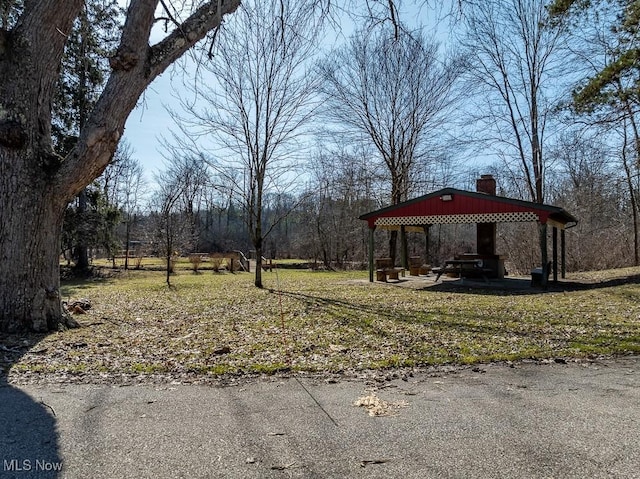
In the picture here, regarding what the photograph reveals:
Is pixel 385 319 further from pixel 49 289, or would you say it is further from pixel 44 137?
pixel 44 137

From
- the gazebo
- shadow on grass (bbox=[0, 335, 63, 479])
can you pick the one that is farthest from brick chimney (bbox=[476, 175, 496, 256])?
shadow on grass (bbox=[0, 335, 63, 479])

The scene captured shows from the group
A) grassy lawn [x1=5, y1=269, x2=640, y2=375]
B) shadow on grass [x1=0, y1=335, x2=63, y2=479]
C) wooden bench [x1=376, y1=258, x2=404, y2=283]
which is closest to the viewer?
A: shadow on grass [x1=0, y1=335, x2=63, y2=479]

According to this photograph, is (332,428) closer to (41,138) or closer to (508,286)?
(41,138)

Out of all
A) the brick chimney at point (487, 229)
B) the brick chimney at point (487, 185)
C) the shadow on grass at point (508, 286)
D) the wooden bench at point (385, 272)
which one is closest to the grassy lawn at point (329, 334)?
the shadow on grass at point (508, 286)

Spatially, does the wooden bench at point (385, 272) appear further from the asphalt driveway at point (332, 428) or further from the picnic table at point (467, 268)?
the asphalt driveway at point (332, 428)

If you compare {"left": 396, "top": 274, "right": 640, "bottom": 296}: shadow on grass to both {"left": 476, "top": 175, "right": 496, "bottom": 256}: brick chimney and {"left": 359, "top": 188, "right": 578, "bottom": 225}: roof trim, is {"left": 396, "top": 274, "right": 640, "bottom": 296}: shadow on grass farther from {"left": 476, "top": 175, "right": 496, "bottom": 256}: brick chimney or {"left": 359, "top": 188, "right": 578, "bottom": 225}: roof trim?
{"left": 359, "top": 188, "right": 578, "bottom": 225}: roof trim

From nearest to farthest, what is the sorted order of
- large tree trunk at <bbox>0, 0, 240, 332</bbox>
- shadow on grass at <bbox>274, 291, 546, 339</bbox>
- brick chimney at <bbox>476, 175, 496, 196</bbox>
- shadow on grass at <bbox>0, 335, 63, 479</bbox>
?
shadow on grass at <bbox>0, 335, 63, 479</bbox>
large tree trunk at <bbox>0, 0, 240, 332</bbox>
shadow on grass at <bbox>274, 291, 546, 339</bbox>
brick chimney at <bbox>476, 175, 496, 196</bbox>

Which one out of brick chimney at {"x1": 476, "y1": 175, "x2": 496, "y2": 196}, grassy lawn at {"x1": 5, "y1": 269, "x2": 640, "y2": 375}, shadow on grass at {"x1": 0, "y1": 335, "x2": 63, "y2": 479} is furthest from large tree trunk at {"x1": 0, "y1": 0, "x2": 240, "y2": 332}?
brick chimney at {"x1": 476, "y1": 175, "x2": 496, "y2": 196}

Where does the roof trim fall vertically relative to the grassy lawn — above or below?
above

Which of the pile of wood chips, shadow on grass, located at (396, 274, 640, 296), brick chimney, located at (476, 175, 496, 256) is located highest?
brick chimney, located at (476, 175, 496, 256)

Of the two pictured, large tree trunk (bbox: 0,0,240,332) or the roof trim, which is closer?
large tree trunk (bbox: 0,0,240,332)

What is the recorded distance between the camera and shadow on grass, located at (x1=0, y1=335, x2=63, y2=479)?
221cm

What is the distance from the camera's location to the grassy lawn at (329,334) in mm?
4320

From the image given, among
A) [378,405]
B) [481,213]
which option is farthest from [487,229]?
[378,405]
